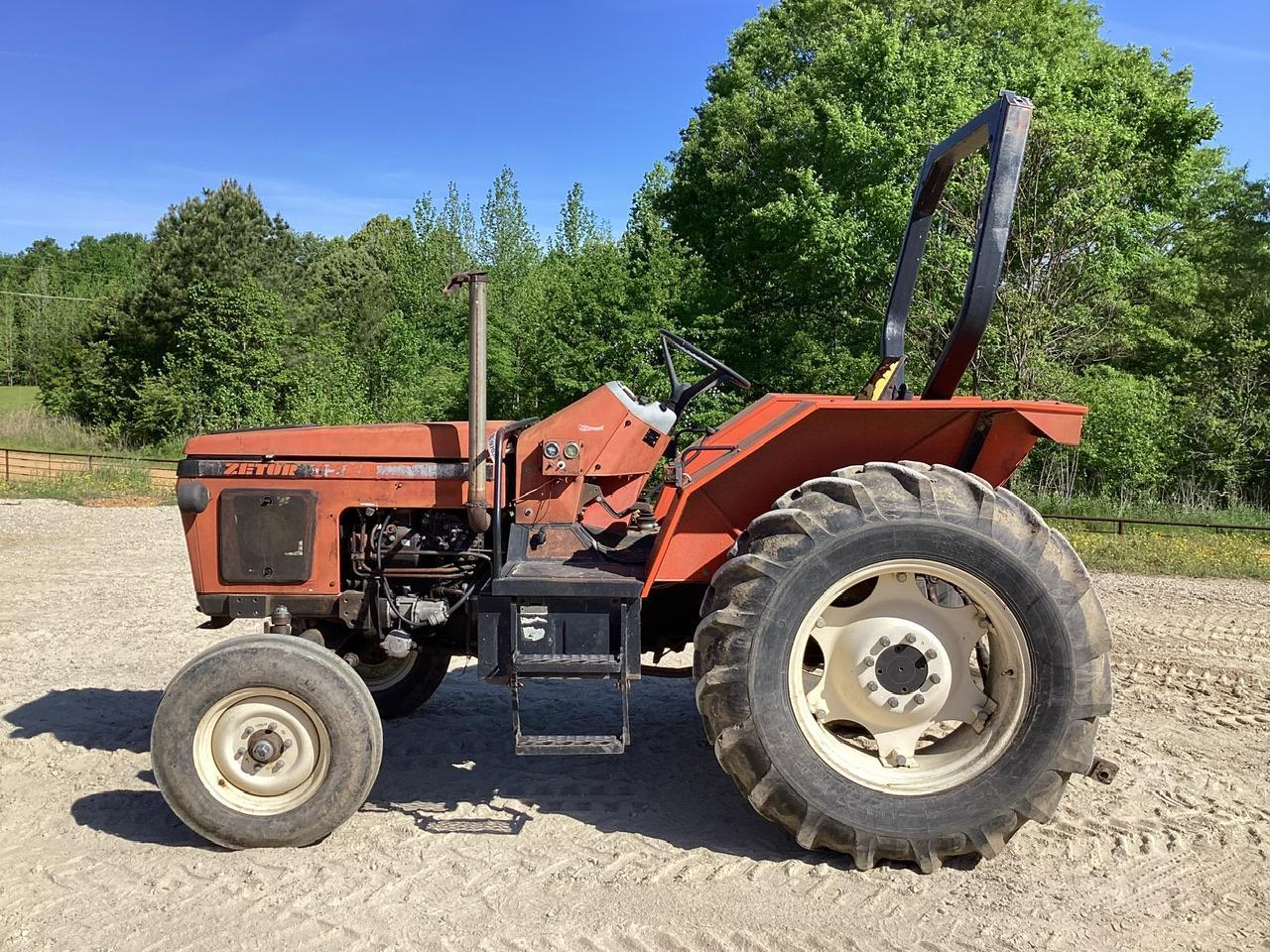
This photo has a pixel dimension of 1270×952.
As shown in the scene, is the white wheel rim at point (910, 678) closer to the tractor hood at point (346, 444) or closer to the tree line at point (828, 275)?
the tractor hood at point (346, 444)

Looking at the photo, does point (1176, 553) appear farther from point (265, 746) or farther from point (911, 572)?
point (265, 746)

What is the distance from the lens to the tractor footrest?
3.48m

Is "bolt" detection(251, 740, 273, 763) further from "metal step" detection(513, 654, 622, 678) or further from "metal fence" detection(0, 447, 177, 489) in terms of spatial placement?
"metal fence" detection(0, 447, 177, 489)

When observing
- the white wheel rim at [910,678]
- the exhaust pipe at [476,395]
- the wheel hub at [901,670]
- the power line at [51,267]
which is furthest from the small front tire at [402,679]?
the power line at [51,267]

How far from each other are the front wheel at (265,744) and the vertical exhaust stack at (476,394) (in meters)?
0.81

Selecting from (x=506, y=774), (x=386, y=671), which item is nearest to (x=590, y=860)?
(x=506, y=774)

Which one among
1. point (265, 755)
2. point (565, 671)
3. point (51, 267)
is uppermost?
point (51, 267)

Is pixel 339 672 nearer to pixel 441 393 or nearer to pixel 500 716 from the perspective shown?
pixel 500 716

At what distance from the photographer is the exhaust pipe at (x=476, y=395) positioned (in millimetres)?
3664

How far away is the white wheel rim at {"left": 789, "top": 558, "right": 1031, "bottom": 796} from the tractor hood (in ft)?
5.69

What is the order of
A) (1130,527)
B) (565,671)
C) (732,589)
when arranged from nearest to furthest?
(732,589), (565,671), (1130,527)

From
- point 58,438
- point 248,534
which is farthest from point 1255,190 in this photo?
point 58,438

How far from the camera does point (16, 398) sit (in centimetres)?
4050

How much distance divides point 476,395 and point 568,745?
1373 mm
